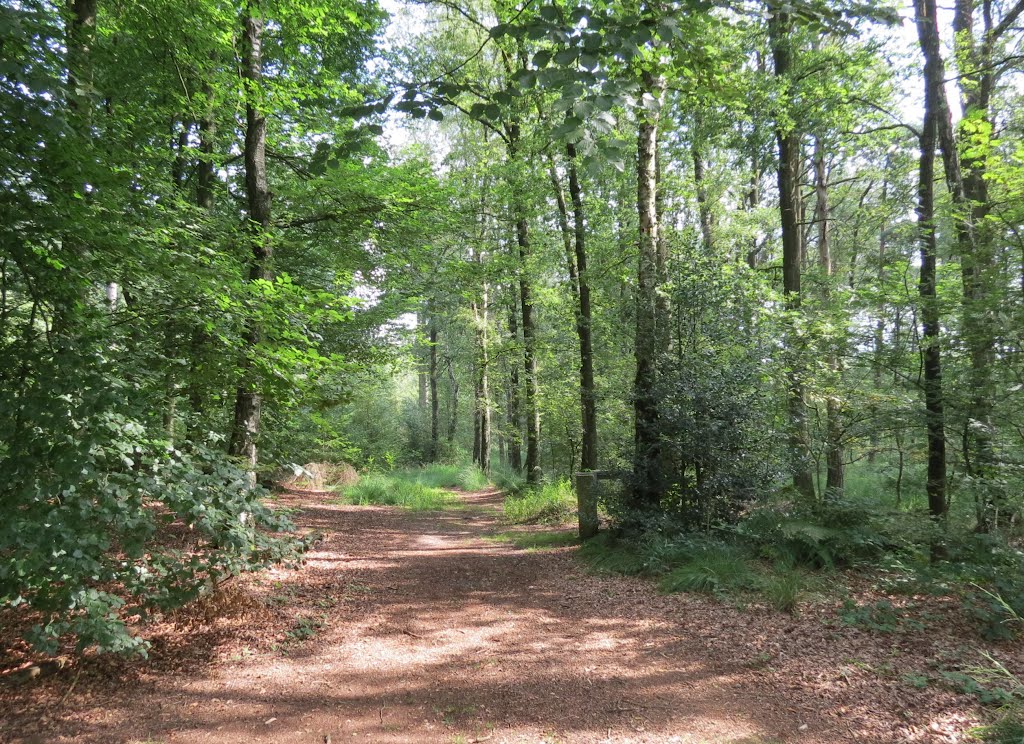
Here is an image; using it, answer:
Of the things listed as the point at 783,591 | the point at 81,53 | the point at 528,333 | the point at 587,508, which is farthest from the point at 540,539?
the point at 81,53

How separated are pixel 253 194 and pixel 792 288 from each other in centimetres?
867

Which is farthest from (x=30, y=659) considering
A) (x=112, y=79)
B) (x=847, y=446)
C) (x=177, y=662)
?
(x=847, y=446)

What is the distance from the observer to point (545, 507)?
12.1 metres

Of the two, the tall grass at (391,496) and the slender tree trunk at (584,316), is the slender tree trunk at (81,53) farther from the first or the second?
the tall grass at (391,496)

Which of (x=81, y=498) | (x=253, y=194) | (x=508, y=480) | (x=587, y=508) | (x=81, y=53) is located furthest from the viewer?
(x=508, y=480)

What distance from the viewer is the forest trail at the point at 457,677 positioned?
131 inches

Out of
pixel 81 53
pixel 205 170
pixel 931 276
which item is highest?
pixel 205 170

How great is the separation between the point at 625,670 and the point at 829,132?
29.9 feet

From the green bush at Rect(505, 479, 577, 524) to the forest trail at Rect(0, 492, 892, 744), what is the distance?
4755 millimetres

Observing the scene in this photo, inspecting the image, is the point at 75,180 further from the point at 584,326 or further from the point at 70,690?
the point at 584,326

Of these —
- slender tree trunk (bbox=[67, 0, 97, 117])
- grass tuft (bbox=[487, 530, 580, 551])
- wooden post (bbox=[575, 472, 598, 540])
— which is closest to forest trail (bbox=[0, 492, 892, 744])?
wooden post (bbox=[575, 472, 598, 540])

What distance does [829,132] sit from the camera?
916 cm

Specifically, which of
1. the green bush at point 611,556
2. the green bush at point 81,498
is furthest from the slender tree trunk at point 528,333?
the green bush at point 81,498

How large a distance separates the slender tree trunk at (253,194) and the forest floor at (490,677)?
163cm
